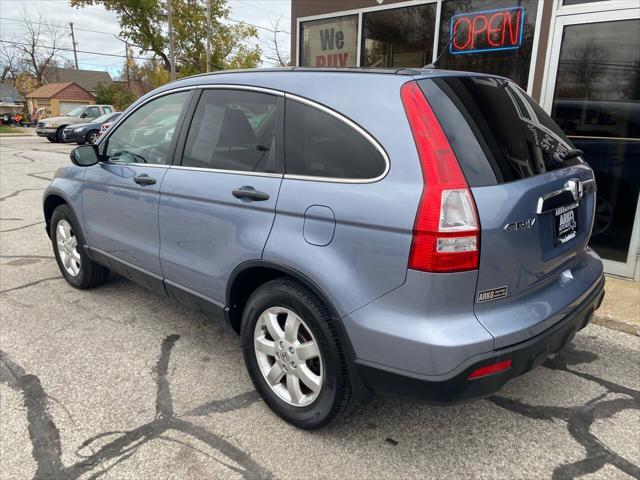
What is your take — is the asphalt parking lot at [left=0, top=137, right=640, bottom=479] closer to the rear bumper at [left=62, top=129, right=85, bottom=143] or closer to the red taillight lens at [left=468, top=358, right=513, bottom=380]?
the red taillight lens at [left=468, top=358, right=513, bottom=380]

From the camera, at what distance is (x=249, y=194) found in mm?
2578

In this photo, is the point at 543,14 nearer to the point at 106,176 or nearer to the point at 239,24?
the point at 106,176

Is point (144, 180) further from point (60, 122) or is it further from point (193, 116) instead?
point (60, 122)

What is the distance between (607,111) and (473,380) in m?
4.13

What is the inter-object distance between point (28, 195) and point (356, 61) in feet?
21.6

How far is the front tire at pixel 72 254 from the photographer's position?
14.2 feet

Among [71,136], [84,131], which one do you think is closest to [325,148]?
[84,131]

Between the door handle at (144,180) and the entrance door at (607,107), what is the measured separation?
420 cm

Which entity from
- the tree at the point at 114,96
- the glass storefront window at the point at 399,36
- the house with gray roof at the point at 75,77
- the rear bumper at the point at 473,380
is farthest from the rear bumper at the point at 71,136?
the house with gray roof at the point at 75,77

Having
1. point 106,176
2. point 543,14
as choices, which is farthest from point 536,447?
point 543,14

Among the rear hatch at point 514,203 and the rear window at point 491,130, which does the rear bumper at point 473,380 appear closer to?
the rear hatch at point 514,203

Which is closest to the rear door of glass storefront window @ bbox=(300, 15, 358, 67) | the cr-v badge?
the cr-v badge

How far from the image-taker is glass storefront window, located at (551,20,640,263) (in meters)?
4.79

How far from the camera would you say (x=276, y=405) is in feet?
Answer: 8.72
